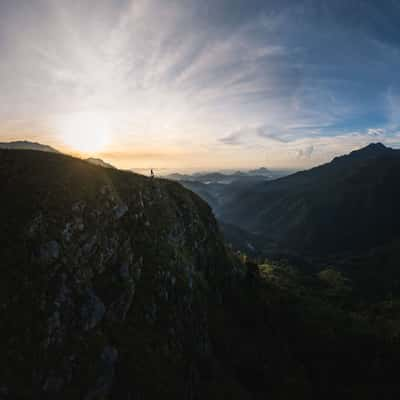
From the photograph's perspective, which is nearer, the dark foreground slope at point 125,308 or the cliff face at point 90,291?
the cliff face at point 90,291

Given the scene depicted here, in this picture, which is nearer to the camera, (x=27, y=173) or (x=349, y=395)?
(x=27, y=173)

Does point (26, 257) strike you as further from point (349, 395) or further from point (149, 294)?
point (349, 395)

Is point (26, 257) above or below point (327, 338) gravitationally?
above

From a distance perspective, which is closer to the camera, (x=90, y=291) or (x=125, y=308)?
(x=90, y=291)

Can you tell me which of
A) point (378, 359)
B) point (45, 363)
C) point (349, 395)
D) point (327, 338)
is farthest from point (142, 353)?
point (378, 359)

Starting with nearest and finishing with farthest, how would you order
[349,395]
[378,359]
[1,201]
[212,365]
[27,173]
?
1. [1,201]
2. [27,173]
3. [212,365]
4. [349,395]
5. [378,359]

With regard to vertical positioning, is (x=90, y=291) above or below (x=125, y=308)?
above

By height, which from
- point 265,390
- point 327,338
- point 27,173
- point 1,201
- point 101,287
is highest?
point 27,173

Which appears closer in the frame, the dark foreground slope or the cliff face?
the cliff face
